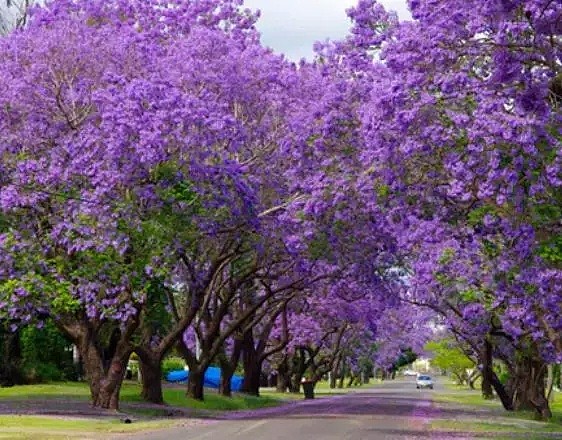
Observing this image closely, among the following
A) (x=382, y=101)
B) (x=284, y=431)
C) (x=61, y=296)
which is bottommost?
(x=284, y=431)

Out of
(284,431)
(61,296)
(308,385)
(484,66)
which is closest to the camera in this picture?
(484,66)

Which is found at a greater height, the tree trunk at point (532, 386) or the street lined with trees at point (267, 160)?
the street lined with trees at point (267, 160)

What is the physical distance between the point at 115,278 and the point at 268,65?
26.1 ft

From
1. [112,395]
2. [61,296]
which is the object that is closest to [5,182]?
[61,296]

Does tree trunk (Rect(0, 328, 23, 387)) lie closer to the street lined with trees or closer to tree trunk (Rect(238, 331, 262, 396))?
tree trunk (Rect(238, 331, 262, 396))

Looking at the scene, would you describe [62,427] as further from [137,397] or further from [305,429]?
[137,397]

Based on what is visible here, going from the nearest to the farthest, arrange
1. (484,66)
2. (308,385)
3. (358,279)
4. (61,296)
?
(484,66)
(61,296)
(358,279)
(308,385)

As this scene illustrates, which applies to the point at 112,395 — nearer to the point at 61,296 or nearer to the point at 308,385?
the point at 61,296

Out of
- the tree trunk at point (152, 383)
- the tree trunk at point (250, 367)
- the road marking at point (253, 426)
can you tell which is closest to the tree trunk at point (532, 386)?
the road marking at point (253, 426)

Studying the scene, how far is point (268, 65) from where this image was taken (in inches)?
1139

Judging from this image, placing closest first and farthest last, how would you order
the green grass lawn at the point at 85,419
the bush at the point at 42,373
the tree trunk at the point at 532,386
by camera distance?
the green grass lawn at the point at 85,419
the tree trunk at the point at 532,386
the bush at the point at 42,373

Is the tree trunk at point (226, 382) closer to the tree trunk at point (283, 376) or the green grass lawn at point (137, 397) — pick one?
the green grass lawn at point (137, 397)

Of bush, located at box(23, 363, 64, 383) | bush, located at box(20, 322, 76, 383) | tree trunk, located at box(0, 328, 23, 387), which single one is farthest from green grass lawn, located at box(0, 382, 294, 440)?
bush, located at box(20, 322, 76, 383)

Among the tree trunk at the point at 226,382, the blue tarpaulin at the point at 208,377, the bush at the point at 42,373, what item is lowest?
the tree trunk at the point at 226,382
